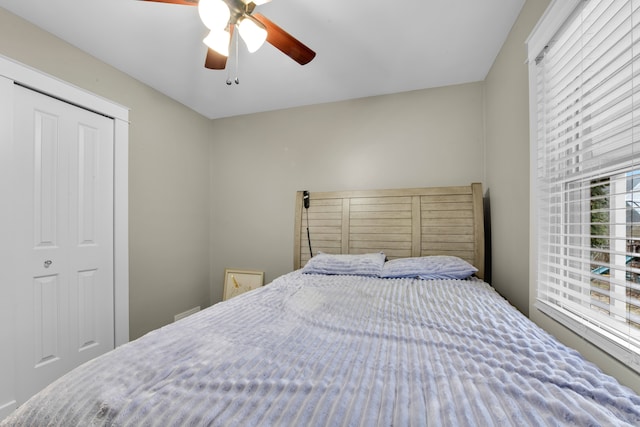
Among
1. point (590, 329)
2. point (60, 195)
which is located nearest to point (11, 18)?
point (60, 195)

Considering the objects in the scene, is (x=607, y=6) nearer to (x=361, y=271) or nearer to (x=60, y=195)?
(x=361, y=271)

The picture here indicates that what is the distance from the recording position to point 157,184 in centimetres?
265

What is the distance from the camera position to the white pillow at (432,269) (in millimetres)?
2020

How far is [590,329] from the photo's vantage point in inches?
39.0

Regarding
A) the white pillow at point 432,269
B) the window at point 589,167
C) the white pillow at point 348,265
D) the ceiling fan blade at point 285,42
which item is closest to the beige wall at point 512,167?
the window at point 589,167

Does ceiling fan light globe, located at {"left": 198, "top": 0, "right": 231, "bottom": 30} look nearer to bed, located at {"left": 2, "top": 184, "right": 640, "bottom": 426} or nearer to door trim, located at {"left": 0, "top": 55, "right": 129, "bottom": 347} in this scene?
bed, located at {"left": 2, "top": 184, "right": 640, "bottom": 426}

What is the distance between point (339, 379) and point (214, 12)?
1.53 metres

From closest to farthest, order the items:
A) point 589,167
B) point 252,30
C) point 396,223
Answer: point 589,167 < point 252,30 < point 396,223

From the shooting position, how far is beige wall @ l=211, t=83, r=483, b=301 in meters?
2.59

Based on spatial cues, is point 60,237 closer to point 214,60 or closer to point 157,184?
point 157,184

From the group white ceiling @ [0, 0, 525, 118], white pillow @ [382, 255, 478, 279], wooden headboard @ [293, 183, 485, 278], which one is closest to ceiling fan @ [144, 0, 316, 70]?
white ceiling @ [0, 0, 525, 118]

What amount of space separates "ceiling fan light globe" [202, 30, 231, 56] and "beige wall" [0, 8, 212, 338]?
1351 millimetres

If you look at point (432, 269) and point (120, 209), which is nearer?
point (432, 269)

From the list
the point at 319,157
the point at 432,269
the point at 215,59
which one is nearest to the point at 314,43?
the point at 215,59
